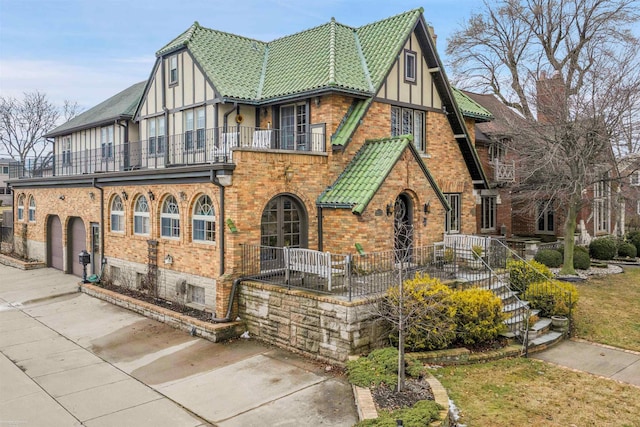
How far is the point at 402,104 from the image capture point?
16750 mm

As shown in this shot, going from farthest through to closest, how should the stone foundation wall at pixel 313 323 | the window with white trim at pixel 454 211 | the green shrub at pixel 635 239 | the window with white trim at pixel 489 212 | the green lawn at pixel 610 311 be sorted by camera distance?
the green shrub at pixel 635 239, the window with white trim at pixel 489 212, the window with white trim at pixel 454 211, the green lawn at pixel 610 311, the stone foundation wall at pixel 313 323

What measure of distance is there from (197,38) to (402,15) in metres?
7.39

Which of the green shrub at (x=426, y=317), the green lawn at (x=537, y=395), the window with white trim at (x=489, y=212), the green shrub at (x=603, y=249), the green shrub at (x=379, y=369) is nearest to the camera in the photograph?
the green lawn at (x=537, y=395)

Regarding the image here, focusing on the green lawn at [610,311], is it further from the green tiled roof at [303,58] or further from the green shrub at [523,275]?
the green tiled roof at [303,58]

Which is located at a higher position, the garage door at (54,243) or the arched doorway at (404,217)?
the arched doorway at (404,217)

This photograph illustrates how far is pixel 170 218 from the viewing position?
15.6 metres

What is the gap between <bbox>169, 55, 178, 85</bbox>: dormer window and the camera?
17.9 meters

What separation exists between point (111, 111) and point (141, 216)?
890cm

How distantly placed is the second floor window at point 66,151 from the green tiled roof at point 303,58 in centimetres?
1124

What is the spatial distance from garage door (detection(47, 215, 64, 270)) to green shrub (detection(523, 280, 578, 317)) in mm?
20047

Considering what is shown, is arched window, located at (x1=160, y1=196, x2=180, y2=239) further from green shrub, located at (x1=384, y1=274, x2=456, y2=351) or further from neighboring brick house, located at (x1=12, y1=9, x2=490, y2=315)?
green shrub, located at (x1=384, y1=274, x2=456, y2=351)

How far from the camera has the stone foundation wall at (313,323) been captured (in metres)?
10.3

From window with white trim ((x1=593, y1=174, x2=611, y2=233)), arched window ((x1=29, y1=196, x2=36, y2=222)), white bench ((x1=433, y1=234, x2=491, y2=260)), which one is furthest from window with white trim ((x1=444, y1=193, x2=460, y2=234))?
arched window ((x1=29, y1=196, x2=36, y2=222))

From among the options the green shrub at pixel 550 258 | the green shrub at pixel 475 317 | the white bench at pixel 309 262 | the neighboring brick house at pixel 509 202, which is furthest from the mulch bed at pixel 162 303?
the neighboring brick house at pixel 509 202
